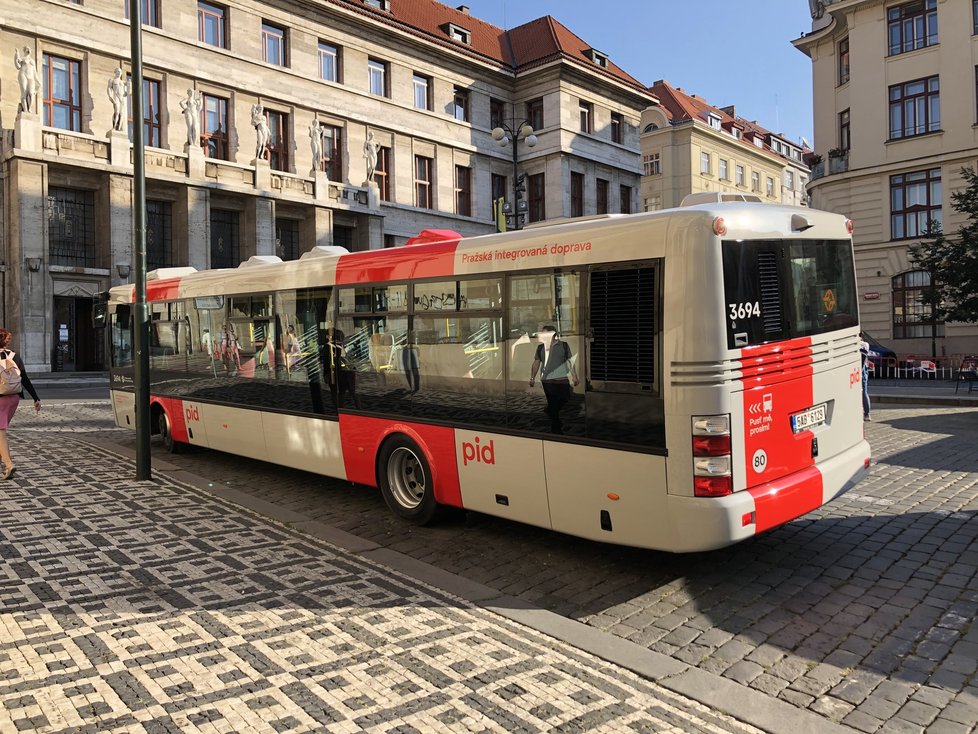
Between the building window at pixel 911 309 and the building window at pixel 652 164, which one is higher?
the building window at pixel 652 164

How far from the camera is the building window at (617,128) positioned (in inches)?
2069

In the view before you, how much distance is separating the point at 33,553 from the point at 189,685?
3.20 meters

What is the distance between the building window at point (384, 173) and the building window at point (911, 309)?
25.4 meters

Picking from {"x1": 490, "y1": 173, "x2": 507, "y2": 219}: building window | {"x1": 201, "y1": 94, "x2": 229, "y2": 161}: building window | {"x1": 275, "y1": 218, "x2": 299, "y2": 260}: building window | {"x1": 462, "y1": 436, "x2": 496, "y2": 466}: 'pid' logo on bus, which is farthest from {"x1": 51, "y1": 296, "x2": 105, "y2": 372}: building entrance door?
{"x1": 462, "y1": 436, "x2": 496, "y2": 466}: 'pid' logo on bus

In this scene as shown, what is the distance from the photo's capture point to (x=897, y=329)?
3403cm

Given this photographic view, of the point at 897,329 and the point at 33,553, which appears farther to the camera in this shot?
the point at 897,329

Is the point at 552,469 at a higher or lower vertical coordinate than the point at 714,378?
lower

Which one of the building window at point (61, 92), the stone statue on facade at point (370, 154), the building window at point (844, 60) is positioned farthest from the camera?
the stone statue on facade at point (370, 154)

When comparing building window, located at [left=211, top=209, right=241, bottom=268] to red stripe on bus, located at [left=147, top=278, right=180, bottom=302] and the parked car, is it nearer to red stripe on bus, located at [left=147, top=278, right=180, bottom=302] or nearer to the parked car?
red stripe on bus, located at [left=147, top=278, right=180, bottom=302]

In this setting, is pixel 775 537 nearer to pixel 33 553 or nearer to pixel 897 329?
pixel 33 553

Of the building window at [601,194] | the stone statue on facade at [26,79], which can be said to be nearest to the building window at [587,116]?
the building window at [601,194]

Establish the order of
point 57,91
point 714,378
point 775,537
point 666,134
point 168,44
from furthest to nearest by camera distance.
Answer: point 666,134
point 168,44
point 57,91
point 775,537
point 714,378

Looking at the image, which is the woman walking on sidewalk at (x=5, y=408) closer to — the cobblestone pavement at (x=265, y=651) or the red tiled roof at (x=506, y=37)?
the cobblestone pavement at (x=265, y=651)

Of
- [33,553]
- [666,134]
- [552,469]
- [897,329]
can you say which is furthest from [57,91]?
[666,134]
